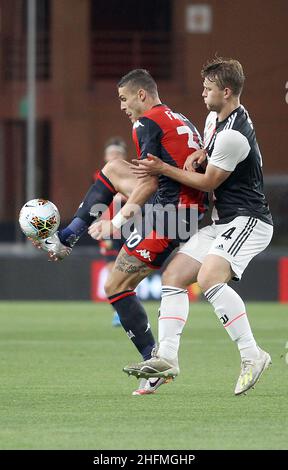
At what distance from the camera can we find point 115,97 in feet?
88.0

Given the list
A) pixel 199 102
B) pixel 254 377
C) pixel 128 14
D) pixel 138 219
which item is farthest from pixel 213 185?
pixel 128 14

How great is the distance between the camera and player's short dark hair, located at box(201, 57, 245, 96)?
852 cm

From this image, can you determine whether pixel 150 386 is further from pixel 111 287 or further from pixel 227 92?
pixel 227 92

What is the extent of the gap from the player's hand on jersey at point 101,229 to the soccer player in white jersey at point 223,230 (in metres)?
0.46

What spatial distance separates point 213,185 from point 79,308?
1051cm

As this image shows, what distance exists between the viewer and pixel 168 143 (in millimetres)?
8758

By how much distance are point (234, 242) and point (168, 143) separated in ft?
2.69

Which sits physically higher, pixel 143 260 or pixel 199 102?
pixel 143 260

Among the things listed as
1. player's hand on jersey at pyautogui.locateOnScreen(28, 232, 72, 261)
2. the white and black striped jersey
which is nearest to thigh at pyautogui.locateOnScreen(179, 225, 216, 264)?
the white and black striped jersey

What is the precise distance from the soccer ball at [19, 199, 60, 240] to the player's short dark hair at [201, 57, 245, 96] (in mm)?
1442

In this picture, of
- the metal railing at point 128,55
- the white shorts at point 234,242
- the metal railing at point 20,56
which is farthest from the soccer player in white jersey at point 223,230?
the metal railing at point 128,55

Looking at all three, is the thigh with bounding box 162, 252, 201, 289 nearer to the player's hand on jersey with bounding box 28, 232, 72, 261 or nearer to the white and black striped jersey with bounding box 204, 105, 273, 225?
the white and black striped jersey with bounding box 204, 105, 273, 225
